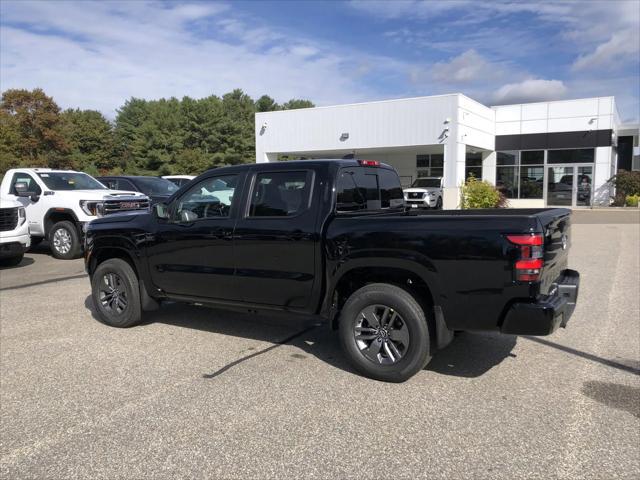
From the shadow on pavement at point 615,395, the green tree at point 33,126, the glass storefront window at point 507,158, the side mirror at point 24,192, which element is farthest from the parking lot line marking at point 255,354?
the green tree at point 33,126

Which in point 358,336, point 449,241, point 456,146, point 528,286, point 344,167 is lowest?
point 358,336

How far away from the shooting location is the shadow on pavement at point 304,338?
→ 5.00 metres

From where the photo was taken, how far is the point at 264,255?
5090 mm

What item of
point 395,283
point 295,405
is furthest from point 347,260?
point 295,405

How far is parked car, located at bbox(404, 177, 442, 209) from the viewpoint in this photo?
2466 cm

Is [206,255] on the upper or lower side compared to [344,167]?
lower

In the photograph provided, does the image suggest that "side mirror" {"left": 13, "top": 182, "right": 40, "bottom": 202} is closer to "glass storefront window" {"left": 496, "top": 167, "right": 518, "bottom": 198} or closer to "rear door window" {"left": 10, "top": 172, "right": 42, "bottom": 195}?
"rear door window" {"left": 10, "top": 172, "right": 42, "bottom": 195}

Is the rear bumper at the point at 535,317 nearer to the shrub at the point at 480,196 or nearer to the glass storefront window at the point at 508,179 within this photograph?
the shrub at the point at 480,196

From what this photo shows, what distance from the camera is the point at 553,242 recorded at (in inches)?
168

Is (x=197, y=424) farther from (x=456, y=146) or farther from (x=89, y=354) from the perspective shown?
(x=456, y=146)

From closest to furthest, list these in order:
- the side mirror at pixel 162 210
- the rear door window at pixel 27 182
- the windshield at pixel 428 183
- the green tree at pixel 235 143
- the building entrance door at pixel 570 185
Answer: the side mirror at pixel 162 210, the rear door window at pixel 27 182, the windshield at pixel 428 183, the building entrance door at pixel 570 185, the green tree at pixel 235 143

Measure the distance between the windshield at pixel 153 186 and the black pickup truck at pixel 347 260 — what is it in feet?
28.5

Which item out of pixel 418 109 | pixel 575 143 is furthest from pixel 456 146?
pixel 575 143

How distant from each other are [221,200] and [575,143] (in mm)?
29728
